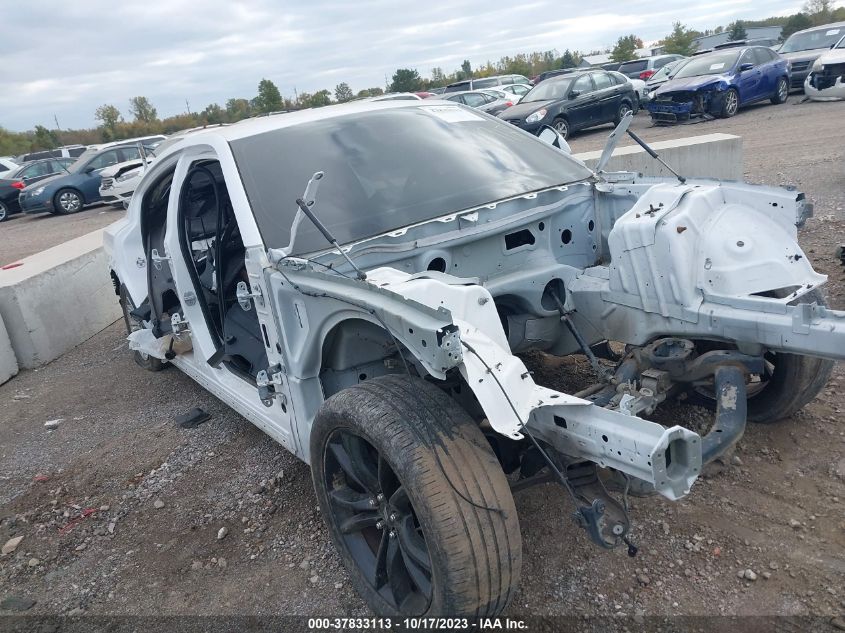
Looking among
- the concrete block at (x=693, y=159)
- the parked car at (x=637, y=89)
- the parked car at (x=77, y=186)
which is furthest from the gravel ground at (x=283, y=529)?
the parked car at (x=77, y=186)

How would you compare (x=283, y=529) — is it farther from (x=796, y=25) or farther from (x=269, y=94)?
(x=796, y=25)

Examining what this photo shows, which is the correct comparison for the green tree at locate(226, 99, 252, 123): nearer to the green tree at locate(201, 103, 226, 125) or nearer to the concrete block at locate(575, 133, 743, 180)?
the green tree at locate(201, 103, 226, 125)

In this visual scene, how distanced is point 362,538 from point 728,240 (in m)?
1.89

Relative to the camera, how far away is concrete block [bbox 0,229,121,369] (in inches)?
251

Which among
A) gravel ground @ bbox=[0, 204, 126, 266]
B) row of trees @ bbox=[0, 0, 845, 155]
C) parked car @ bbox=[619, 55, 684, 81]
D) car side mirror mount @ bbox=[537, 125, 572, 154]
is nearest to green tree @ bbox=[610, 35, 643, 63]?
row of trees @ bbox=[0, 0, 845, 155]

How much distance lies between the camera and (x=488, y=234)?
314 centimetres

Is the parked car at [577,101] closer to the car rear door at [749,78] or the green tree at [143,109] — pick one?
the car rear door at [749,78]

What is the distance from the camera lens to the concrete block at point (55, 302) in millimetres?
6367

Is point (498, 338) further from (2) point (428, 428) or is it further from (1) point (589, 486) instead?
(1) point (589, 486)

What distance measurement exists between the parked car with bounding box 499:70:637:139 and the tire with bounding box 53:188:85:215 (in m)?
11.4

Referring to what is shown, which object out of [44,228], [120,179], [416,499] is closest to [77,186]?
[44,228]

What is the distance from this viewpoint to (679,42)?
43781 millimetres

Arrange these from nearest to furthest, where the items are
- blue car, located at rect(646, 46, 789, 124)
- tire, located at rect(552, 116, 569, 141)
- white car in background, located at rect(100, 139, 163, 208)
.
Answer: blue car, located at rect(646, 46, 789, 124) < tire, located at rect(552, 116, 569, 141) < white car in background, located at rect(100, 139, 163, 208)

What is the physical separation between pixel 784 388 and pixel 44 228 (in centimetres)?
1762
